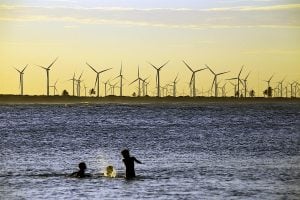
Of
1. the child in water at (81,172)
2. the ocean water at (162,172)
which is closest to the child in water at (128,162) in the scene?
the ocean water at (162,172)

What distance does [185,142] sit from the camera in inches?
4208

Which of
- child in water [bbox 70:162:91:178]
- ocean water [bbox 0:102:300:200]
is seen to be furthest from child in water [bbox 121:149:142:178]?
child in water [bbox 70:162:91:178]

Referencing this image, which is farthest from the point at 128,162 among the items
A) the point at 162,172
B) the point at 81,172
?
the point at 162,172

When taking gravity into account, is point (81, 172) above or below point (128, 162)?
below

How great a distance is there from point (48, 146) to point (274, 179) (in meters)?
49.1

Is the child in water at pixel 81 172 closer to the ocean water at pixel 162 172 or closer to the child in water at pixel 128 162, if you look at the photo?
the ocean water at pixel 162 172

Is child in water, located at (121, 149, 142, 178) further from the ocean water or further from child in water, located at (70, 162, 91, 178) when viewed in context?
child in water, located at (70, 162, 91, 178)

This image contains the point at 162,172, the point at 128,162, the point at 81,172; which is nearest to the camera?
the point at 128,162

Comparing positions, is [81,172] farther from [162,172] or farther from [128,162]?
[162,172]

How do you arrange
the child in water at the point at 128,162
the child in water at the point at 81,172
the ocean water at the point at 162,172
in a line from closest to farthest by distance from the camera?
the ocean water at the point at 162,172 → the child in water at the point at 128,162 → the child in water at the point at 81,172

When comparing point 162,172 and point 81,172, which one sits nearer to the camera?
point 81,172

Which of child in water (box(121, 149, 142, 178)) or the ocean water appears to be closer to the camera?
the ocean water

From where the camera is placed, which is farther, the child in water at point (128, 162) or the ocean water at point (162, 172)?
the child in water at point (128, 162)

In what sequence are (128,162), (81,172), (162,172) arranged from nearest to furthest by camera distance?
(128,162) → (81,172) → (162,172)
